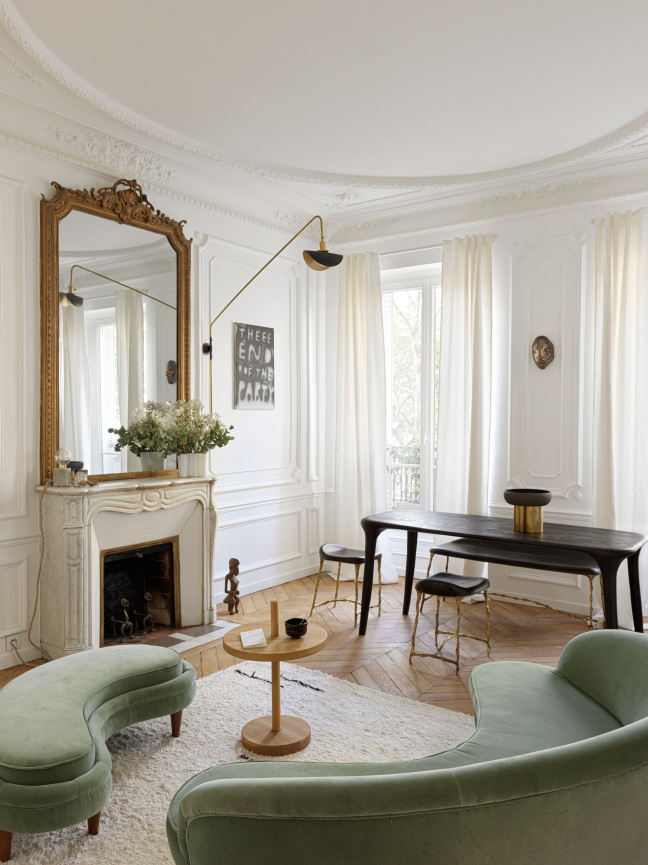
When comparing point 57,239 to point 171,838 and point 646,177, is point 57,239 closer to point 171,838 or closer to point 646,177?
point 171,838

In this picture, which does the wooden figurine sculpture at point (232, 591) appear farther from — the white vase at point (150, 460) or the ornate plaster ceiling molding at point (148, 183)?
the ornate plaster ceiling molding at point (148, 183)

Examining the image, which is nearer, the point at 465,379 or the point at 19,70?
the point at 19,70

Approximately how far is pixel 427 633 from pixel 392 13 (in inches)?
143

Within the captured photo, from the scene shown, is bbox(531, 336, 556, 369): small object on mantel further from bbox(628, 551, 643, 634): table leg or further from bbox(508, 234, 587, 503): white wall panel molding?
bbox(628, 551, 643, 634): table leg

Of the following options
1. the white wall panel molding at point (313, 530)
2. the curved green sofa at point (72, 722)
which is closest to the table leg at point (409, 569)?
the white wall panel molding at point (313, 530)

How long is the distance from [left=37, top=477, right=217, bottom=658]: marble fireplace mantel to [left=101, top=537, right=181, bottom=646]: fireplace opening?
7cm

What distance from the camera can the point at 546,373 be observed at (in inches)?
202

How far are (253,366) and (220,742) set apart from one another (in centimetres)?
330

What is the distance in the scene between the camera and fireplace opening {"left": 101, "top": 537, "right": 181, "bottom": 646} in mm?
4312

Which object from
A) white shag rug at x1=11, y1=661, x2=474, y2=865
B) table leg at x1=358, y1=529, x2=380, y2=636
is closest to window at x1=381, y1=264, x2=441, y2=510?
table leg at x1=358, y1=529, x2=380, y2=636

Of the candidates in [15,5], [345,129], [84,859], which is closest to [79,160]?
[15,5]

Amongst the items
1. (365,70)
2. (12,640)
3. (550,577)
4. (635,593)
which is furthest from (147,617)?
(365,70)

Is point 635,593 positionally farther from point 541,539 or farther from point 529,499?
point 529,499

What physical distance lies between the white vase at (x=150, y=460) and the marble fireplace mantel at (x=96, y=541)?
4.3 inches
